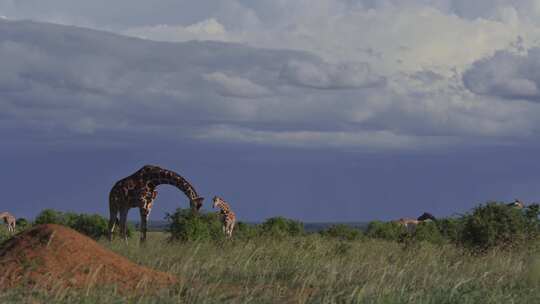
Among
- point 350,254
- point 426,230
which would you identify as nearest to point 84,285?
point 350,254

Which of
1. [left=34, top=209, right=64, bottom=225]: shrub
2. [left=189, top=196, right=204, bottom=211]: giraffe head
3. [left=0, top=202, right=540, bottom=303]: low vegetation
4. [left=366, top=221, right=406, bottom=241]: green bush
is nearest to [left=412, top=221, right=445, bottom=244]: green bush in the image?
[left=366, top=221, right=406, bottom=241]: green bush

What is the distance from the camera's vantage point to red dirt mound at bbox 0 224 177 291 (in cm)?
1338

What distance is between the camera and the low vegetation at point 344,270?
12.0 m

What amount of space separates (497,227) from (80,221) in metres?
20.0

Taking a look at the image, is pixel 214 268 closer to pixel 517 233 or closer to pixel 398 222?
pixel 517 233

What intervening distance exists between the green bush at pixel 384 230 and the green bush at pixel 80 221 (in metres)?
10.6

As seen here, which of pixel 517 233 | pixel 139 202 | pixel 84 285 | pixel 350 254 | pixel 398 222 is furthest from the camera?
pixel 398 222

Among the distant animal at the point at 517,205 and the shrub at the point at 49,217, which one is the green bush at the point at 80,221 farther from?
the distant animal at the point at 517,205

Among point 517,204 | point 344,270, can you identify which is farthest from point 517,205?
point 344,270

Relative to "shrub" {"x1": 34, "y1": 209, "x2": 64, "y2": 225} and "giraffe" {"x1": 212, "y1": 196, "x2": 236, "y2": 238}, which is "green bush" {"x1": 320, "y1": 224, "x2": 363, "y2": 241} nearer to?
"giraffe" {"x1": 212, "y1": 196, "x2": 236, "y2": 238}

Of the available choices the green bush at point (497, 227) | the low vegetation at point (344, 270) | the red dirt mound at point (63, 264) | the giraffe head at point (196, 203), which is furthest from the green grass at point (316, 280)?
the giraffe head at point (196, 203)

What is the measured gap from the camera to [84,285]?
42.2 feet

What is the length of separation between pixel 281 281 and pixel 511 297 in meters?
3.35

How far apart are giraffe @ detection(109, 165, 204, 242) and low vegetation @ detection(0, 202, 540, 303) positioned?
743 mm
